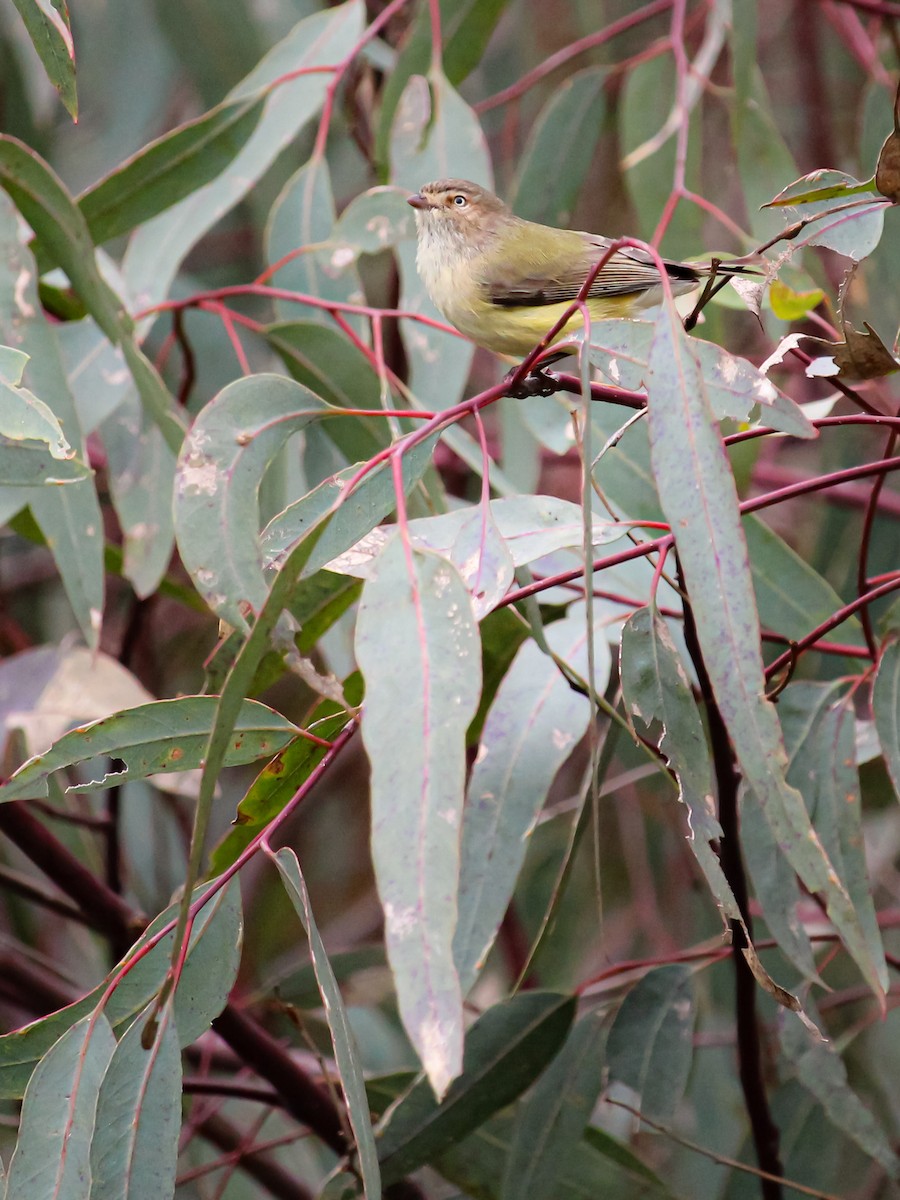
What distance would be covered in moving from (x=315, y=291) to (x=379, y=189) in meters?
0.26

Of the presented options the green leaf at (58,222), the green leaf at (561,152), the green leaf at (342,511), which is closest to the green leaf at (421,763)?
the green leaf at (342,511)

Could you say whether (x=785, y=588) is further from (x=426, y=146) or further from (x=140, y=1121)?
(x=140, y=1121)

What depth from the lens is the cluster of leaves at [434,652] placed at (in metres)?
1.09

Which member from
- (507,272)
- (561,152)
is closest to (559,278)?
(507,272)

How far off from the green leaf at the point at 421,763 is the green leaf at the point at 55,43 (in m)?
0.64

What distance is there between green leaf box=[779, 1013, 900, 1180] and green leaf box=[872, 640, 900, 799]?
0.38m

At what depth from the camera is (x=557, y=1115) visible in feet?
5.79

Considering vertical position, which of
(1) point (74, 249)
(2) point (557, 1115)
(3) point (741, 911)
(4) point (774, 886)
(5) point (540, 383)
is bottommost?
(2) point (557, 1115)

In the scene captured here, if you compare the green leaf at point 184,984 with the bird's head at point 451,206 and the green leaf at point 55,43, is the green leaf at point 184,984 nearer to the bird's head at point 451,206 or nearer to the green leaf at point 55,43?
the green leaf at point 55,43

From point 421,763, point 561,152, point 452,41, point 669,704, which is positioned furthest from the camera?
point 561,152

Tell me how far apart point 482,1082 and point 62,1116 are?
2.19 feet

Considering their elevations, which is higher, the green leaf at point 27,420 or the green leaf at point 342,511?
the green leaf at point 27,420

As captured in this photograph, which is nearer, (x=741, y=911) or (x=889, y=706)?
(x=741, y=911)

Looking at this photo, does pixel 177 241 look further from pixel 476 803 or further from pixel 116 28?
pixel 116 28
